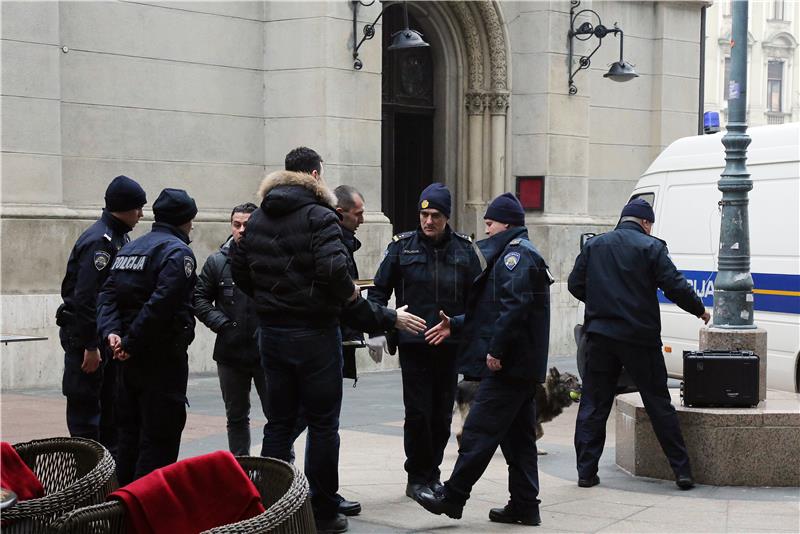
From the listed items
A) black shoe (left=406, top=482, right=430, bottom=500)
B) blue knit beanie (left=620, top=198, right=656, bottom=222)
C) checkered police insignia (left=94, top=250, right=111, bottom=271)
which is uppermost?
blue knit beanie (left=620, top=198, right=656, bottom=222)

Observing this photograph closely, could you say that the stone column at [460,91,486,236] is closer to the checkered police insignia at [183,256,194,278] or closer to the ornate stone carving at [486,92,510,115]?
the ornate stone carving at [486,92,510,115]

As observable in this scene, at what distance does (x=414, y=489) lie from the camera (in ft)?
25.4

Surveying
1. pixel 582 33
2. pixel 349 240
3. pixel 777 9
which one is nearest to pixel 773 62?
pixel 777 9

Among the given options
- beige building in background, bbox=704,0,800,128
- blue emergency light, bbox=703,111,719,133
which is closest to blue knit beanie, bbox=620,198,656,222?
blue emergency light, bbox=703,111,719,133

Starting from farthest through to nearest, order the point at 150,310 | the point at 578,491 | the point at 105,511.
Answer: the point at 578,491, the point at 150,310, the point at 105,511

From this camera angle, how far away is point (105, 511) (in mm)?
4078

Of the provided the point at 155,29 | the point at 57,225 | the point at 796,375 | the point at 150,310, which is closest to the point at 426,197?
the point at 150,310

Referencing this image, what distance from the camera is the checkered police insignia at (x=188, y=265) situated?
702 cm

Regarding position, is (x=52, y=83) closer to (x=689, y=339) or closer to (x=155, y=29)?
(x=155, y=29)

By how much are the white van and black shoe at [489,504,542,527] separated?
4392 millimetres

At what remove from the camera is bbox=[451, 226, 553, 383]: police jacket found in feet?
23.9

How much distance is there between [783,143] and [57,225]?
7.37 meters

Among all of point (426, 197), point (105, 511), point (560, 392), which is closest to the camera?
point (105, 511)

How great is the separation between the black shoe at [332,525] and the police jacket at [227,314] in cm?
143
